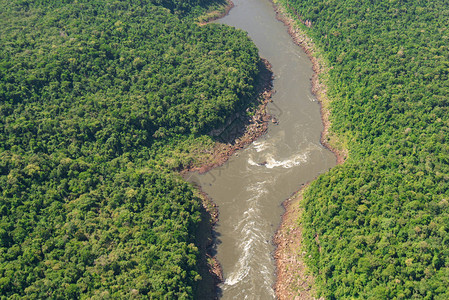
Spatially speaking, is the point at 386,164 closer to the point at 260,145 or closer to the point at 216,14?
the point at 260,145

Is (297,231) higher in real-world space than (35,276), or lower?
higher

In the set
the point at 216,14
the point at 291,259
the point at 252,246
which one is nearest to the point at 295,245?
the point at 291,259

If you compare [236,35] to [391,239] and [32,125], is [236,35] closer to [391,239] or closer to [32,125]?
[32,125]

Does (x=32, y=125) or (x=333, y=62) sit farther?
(x=333, y=62)

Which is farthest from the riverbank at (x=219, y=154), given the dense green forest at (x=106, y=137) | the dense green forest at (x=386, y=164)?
the dense green forest at (x=386, y=164)

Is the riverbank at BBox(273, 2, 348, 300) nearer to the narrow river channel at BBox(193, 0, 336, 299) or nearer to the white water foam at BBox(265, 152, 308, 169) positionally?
the narrow river channel at BBox(193, 0, 336, 299)

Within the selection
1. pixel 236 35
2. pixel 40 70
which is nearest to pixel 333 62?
pixel 236 35
